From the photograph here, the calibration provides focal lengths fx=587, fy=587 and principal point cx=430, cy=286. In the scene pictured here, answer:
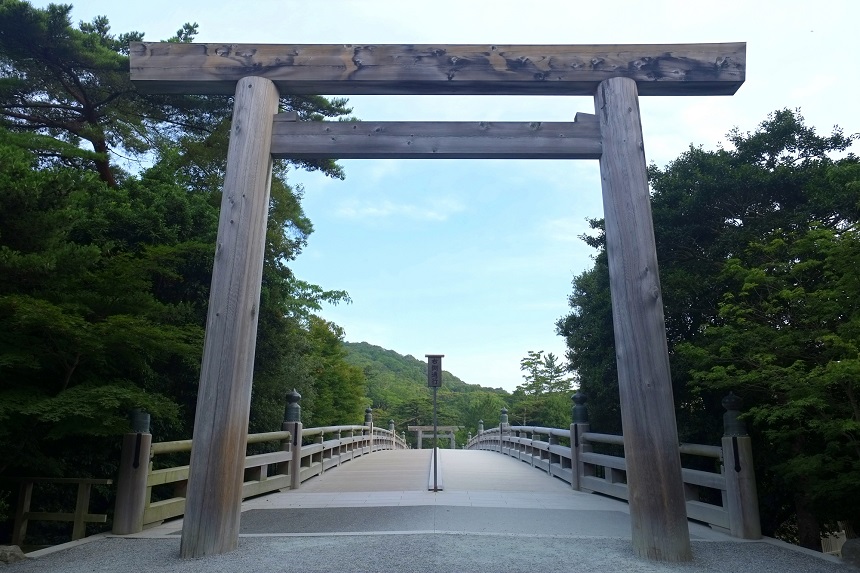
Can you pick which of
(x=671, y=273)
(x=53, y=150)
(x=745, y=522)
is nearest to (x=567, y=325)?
(x=671, y=273)


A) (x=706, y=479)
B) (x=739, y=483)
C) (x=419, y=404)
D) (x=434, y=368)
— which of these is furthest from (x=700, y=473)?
(x=419, y=404)

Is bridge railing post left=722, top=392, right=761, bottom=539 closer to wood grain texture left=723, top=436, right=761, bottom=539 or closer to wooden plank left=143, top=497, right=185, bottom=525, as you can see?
wood grain texture left=723, top=436, right=761, bottom=539

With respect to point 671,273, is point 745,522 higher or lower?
lower

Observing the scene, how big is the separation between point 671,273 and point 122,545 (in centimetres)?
737

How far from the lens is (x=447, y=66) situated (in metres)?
Result: 4.81

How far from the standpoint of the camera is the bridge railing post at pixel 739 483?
4668 millimetres

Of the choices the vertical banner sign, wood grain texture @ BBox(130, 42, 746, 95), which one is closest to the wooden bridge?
the vertical banner sign

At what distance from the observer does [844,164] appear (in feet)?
24.9

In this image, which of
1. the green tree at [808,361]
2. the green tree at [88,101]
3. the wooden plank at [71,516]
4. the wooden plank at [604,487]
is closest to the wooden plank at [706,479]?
the green tree at [808,361]

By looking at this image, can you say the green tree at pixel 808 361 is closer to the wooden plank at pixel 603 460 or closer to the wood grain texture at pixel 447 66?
the wooden plank at pixel 603 460

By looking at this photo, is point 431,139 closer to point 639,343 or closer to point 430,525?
point 639,343

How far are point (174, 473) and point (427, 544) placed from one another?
280 cm

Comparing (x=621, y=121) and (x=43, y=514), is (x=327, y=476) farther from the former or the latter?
(x=621, y=121)

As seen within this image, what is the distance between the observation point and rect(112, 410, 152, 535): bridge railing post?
4746mm
